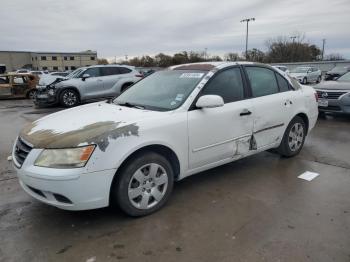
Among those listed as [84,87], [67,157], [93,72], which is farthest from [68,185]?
[93,72]

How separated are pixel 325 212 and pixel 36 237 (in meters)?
3.01

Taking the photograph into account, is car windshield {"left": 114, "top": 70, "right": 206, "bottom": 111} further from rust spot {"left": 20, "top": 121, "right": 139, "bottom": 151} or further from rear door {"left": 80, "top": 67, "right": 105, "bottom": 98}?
rear door {"left": 80, "top": 67, "right": 105, "bottom": 98}

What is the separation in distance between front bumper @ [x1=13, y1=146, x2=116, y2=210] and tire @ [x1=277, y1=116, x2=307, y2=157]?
3126 mm

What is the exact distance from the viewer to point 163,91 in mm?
4055

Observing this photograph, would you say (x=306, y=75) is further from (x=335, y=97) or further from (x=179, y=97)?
(x=179, y=97)

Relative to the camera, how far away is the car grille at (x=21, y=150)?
3121 millimetres

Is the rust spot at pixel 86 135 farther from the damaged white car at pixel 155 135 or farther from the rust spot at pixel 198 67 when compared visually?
the rust spot at pixel 198 67

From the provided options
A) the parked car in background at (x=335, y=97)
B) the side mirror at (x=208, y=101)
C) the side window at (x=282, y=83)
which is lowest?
the parked car in background at (x=335, y=97)

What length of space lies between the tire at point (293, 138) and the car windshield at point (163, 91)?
1927mm

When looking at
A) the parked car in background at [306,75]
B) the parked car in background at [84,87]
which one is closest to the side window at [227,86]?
the parked car in background at [84,87]

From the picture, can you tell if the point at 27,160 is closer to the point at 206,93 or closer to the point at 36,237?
the point at 36,237

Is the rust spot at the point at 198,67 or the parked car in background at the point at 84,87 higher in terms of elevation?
the rust spot at the point at 198,67

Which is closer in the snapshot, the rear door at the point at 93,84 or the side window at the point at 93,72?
the rear door at the point at 93,84

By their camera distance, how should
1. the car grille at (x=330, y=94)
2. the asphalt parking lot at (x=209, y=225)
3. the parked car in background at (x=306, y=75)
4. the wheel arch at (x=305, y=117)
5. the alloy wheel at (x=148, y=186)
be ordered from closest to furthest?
the asphalt parking lot at (x=209, y=225) < the alloy wheel at (x=148, y=186) < the wheel arch at (x=305, y=117) < the car grille at (x=330, y=94) < the parked car in background at (x=306, y=75)
